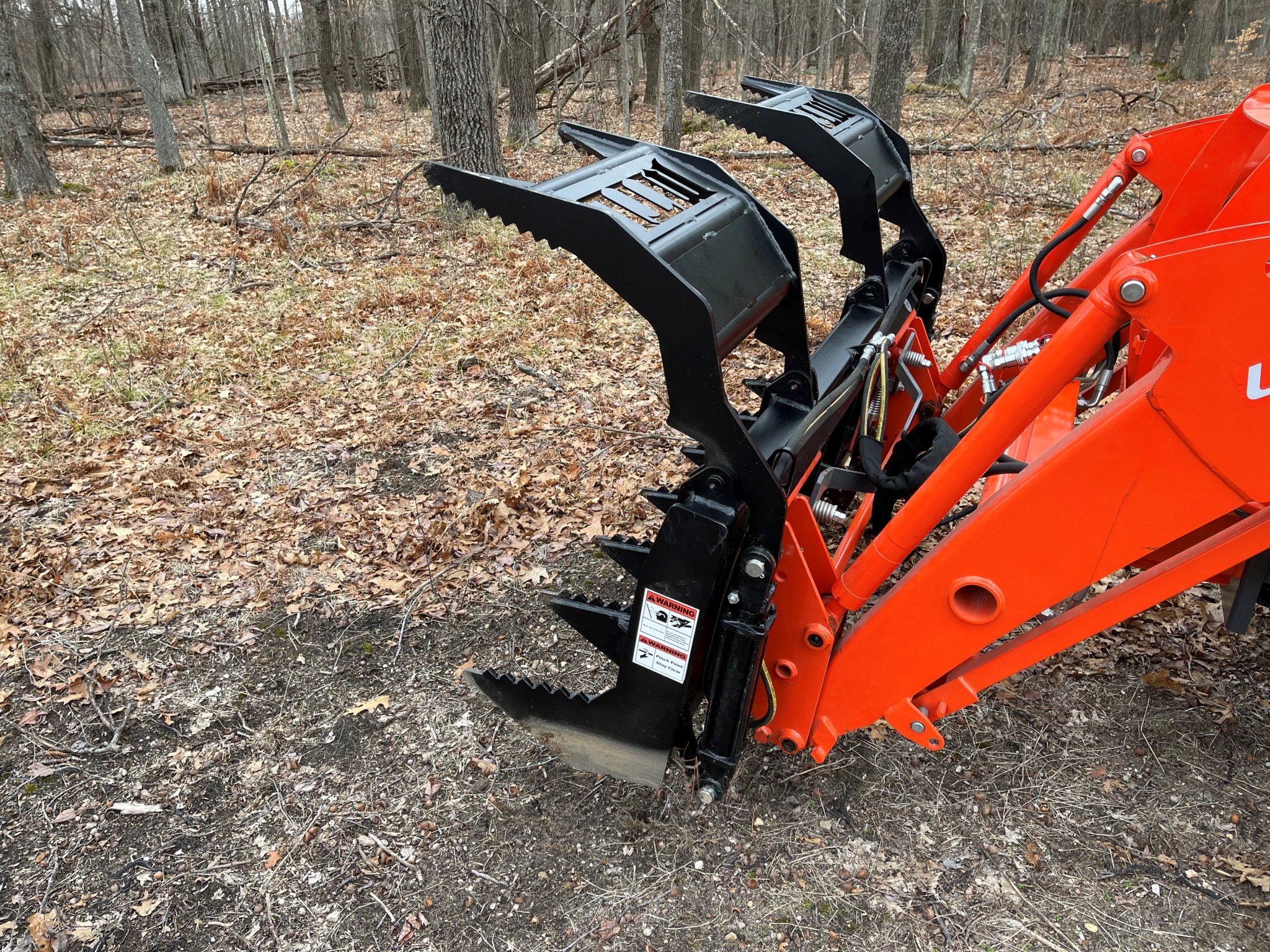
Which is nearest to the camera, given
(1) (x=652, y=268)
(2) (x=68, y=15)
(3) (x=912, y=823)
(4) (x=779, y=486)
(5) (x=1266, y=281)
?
(5) (x=1266, y=281)

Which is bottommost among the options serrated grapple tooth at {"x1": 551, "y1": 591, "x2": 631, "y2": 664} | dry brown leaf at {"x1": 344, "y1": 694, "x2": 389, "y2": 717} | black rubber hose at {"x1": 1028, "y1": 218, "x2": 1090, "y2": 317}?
dry brown leaf at {"x1": 344, "y1": 694, "x2": 389, "y2": 717}

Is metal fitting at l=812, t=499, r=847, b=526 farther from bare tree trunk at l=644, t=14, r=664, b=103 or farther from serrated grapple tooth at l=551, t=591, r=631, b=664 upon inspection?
bare tree trunk at l=644, t=14, r=664, b=103

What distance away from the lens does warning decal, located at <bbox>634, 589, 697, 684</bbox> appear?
2.30m

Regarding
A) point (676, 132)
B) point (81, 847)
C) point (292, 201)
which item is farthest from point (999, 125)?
point (81, 847)

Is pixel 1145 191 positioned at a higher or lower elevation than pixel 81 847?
higher

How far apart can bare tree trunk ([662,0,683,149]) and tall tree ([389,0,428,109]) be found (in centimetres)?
1099

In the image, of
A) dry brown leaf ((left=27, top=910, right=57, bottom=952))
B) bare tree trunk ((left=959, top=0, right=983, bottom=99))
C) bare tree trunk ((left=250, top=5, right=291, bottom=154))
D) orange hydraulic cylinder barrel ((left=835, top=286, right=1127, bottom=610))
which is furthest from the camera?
bare tree trunk ((left=959, top=0, right=983, bottom=99))

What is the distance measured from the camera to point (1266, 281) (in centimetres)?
160

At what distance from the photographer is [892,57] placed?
10.1 metres

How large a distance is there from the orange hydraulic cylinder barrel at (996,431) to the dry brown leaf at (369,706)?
2.25 m

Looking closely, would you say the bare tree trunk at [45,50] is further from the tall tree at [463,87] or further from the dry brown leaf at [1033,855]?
the dry brown leaf at [1033,855]

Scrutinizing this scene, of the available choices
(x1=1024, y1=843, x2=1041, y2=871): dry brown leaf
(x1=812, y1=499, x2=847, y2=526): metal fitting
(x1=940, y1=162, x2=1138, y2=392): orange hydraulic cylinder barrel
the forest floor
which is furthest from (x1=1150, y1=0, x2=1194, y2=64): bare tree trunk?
(x1=1024, y1=843, x2=1041, y2=871): dry brown leaf

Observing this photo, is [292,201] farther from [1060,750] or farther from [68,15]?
[68,15]

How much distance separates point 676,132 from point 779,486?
10.3 metres
